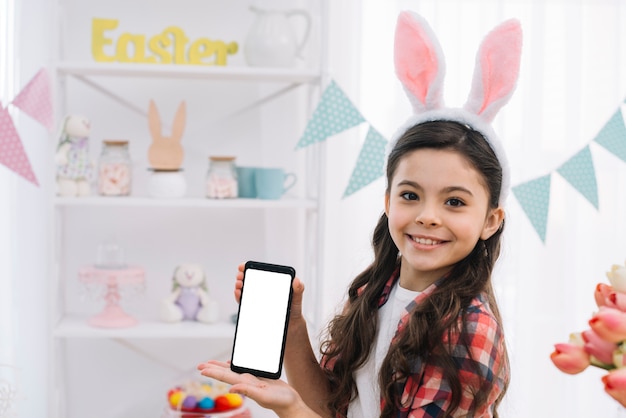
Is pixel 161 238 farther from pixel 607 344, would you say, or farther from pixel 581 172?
pixel 607 344

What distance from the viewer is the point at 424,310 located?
1.04m

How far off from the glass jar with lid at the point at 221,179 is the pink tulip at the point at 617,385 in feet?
5.24

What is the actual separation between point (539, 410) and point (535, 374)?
11 cm

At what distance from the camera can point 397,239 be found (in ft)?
3.56

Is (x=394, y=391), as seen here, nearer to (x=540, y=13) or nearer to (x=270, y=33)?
(x=270, y=33)

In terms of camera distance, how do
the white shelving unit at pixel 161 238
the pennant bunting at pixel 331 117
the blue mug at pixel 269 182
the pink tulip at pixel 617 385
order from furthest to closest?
the white shelving unit at pixel 161 238 → the blue mug at pixel 269 182 → the pennant bunting at pixel 331 117 → the pink tulip at pixel 617 385

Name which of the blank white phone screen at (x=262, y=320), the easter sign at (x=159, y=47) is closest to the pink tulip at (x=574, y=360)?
the blank white phone screen at (x=262, y=320)

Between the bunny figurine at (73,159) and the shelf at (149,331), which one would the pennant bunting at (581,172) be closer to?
the shelf at (149,331)

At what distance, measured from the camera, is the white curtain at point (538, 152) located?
2.13 m

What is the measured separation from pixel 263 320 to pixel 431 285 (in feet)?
0.82

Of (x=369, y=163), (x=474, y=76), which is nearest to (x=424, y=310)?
(x=474, y=76)

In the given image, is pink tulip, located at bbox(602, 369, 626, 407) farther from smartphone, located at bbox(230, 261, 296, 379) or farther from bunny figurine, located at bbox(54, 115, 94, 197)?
bunny figurine, located at bbox(54, 115, 94, 197)

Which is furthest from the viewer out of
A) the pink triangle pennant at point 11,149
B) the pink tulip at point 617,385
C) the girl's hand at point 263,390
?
the pink triangle pennant at point 11,149

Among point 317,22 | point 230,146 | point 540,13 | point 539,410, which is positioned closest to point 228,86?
point 230,146
